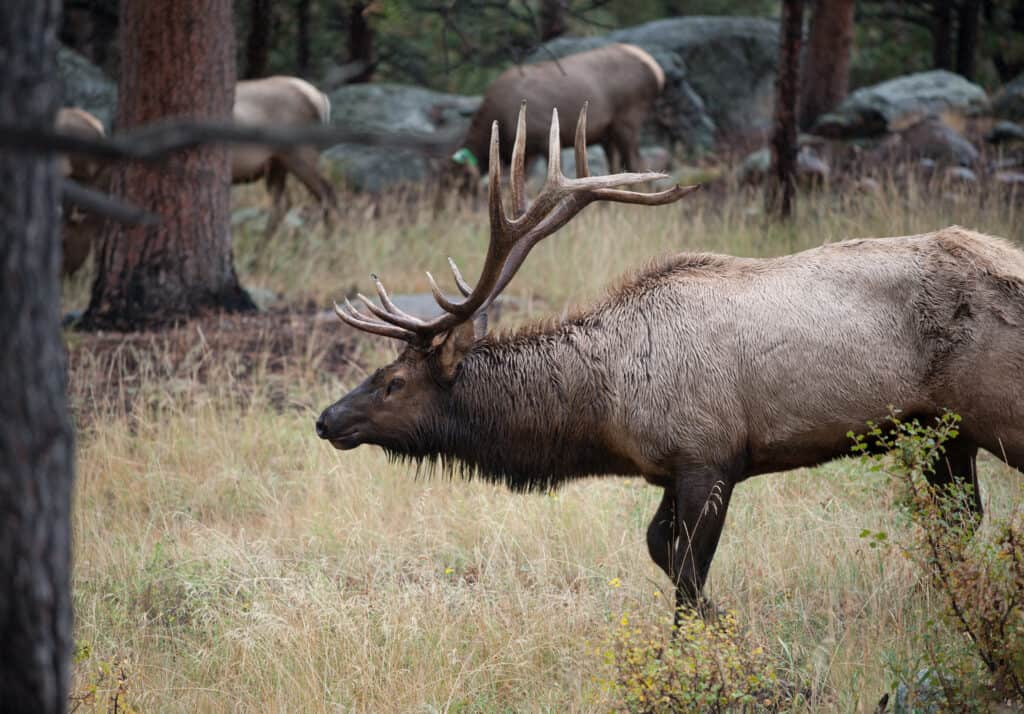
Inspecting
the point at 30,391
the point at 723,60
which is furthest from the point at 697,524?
the point at 723,60

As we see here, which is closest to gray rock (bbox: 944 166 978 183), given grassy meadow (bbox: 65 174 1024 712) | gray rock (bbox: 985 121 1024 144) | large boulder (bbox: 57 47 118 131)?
gray rock (bbox: 985 121 1024 144)

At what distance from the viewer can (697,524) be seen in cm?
433

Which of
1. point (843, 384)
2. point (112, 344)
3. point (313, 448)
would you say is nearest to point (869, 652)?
point (843, 384)

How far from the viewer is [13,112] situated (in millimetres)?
1988

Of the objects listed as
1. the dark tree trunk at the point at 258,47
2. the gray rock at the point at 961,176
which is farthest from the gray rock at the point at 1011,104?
the dark tree trunk at the point at 258,47

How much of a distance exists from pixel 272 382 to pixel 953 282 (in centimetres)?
503

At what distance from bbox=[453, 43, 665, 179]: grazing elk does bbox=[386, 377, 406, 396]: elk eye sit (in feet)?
29.7

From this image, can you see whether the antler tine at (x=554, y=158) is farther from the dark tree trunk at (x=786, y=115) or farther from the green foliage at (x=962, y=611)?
the dark tree trunk at (x=786, y=115)

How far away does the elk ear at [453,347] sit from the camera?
4836 mm

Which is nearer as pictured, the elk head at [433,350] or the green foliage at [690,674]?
the green foliage at [690,674]

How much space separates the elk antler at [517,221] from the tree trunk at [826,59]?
13195 mm

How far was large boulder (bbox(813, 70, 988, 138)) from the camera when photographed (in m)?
16.1

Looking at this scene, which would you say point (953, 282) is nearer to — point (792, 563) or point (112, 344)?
point (792, 563)

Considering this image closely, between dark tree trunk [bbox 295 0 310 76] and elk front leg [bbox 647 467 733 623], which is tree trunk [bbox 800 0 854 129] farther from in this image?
elk front leg [bbox 647 467 733 623]
